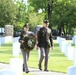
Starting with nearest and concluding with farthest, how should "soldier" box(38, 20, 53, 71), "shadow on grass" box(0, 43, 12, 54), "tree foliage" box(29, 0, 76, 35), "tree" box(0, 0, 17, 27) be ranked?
"soldier" box(38, 20, 53, 71) → "shadow on grass" box(0, 43, 12, 54) → "tree foliage" box(29, 0, 76, 35) → "tree" box(0, 0, 17, 27)

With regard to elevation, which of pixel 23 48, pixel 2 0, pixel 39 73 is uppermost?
pixel 2 0

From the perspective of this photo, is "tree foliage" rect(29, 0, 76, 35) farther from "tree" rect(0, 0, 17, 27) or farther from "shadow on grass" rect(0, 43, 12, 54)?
"shadow on grass" rect(0, 43, 12, 54)

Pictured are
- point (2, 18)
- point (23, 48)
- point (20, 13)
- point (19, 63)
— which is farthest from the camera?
point (20, 13)

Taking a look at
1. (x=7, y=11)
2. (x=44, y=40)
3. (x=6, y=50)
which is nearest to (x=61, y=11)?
(x=7, y=11)

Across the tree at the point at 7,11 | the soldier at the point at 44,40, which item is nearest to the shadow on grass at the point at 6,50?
the soldier at the point at 44,40

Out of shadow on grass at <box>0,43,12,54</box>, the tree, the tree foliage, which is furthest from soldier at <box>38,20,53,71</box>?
the tree

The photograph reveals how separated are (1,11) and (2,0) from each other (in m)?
2.22

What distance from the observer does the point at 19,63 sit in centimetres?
1116

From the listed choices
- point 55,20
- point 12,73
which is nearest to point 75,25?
point 55,20

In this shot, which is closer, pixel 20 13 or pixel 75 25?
pixel 75 25

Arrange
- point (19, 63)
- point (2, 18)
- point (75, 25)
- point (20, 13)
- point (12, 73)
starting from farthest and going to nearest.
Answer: point (20, 13)
point (2, 18)
point (75, 25)
point (19, 63)
point (12, 73)

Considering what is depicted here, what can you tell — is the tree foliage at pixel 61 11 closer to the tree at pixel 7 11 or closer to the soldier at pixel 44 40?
the tree at pixel 7 11

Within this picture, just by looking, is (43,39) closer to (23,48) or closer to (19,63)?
(23,48)

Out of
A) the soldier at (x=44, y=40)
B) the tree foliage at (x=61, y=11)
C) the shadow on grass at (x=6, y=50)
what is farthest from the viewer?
the tree foliage at (x=61, y=11)
